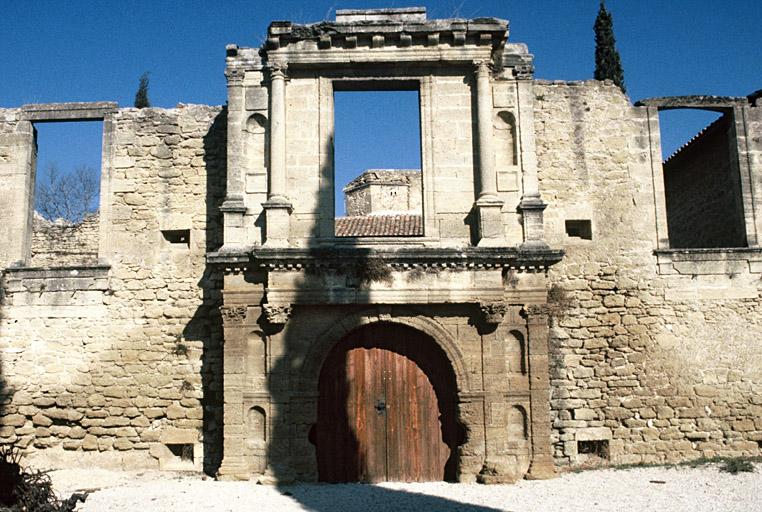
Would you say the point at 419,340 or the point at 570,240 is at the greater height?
the point at 570,240

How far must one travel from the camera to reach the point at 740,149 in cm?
1196

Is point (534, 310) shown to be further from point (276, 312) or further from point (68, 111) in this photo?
point (68, 111)

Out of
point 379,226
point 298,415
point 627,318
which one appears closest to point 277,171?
point 298,415

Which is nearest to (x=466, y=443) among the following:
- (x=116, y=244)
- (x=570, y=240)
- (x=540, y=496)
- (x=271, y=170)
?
(x=540, y=496)

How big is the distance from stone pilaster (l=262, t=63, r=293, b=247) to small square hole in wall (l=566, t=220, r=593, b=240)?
4.49 m

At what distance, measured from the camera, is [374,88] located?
10930 millimetres

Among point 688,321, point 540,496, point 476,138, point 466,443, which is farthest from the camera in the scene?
point 688,321

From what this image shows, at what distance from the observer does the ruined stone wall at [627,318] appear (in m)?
11.0

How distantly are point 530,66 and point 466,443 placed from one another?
5471 millimetres

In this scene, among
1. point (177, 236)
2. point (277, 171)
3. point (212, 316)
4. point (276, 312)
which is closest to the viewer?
point (276, 312)

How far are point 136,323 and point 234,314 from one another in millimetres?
2168

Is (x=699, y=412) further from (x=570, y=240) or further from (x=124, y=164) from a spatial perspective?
(x=124, y=164)

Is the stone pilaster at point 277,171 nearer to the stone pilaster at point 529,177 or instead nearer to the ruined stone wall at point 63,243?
the stone pilaster at point 529,177

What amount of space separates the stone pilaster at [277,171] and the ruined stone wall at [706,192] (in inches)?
287
